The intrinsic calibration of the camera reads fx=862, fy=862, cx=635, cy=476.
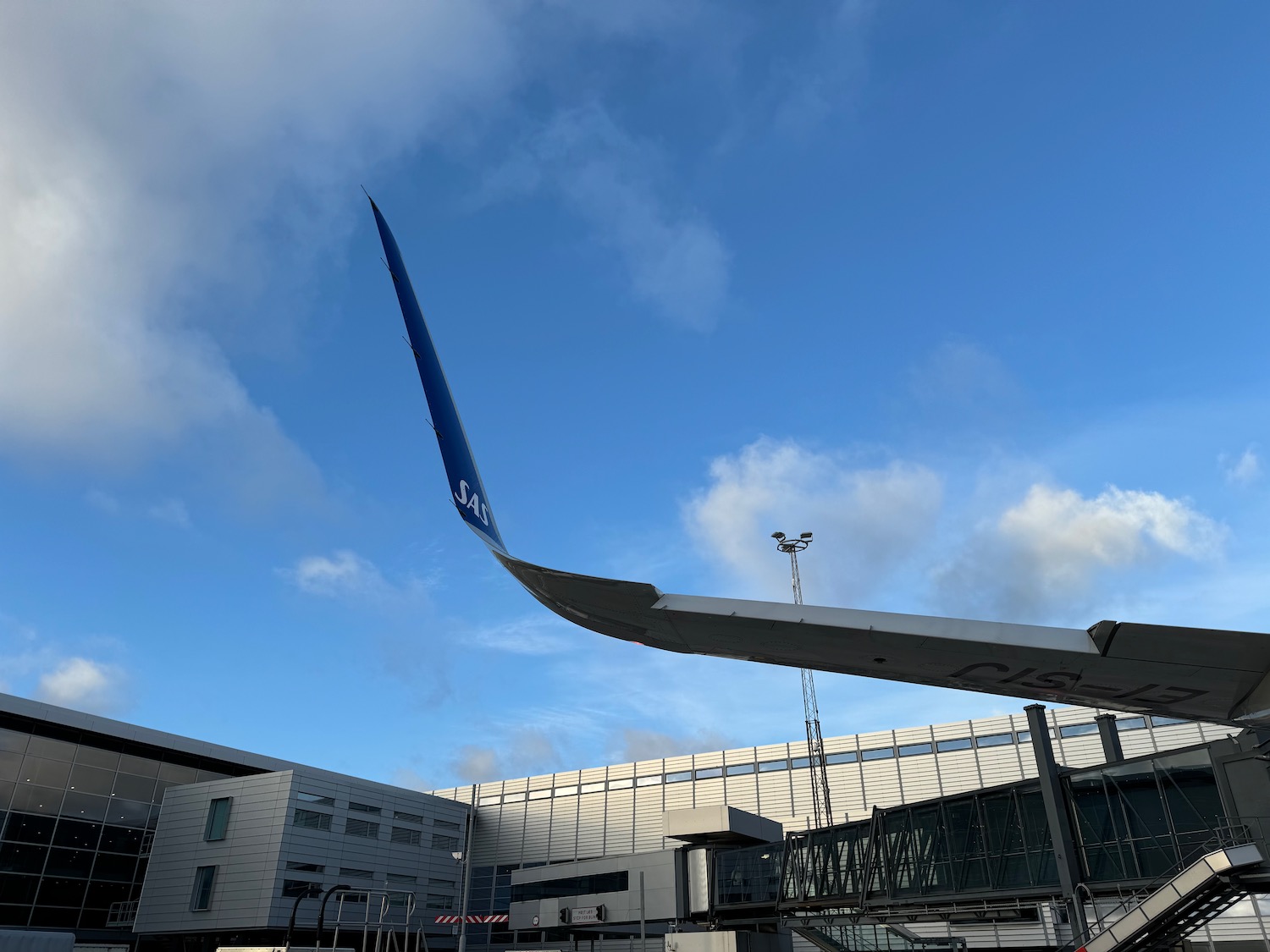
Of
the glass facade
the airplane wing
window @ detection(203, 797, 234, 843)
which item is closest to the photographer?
the airplane wing

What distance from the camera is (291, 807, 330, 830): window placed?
186 feet

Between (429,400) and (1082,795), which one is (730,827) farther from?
(429,400)

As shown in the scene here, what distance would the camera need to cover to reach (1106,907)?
2594 centimetres

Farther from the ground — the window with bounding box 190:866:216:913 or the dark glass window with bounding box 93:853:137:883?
the dark glass window with bounding box 93:853:137:883

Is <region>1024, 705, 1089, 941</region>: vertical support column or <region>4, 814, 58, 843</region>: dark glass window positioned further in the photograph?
<region>4, 814, 58, 843</region>: dark glass window

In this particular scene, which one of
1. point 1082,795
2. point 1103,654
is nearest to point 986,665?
point 1103,654

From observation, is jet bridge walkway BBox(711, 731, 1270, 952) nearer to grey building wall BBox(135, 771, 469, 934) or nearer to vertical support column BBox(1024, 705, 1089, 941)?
vertical support column BBox(1024, 705, 1089, 941)

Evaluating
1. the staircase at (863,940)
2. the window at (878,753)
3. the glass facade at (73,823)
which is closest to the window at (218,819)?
the glass facade at (73,823)

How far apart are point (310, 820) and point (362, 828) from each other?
4966 millimetres

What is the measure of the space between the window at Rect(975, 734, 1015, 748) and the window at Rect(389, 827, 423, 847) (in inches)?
1731

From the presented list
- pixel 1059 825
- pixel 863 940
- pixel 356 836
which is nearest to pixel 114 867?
pixel 356 836

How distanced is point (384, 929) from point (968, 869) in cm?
4858

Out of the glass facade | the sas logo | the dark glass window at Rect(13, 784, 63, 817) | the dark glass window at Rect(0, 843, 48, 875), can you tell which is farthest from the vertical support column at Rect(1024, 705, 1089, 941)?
the dark glass window at Rect(13, 784, 63, 817)

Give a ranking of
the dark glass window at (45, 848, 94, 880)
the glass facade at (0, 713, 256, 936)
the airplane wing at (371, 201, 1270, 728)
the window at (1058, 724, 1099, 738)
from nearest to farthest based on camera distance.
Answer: the airplane wing at (371, 201, 1270, 728)
the glass facade at (0, 713, 256, 936)
the dark glass window at (45, 848, 94, 880)
the window at (1058, 724, 1099, 738)
